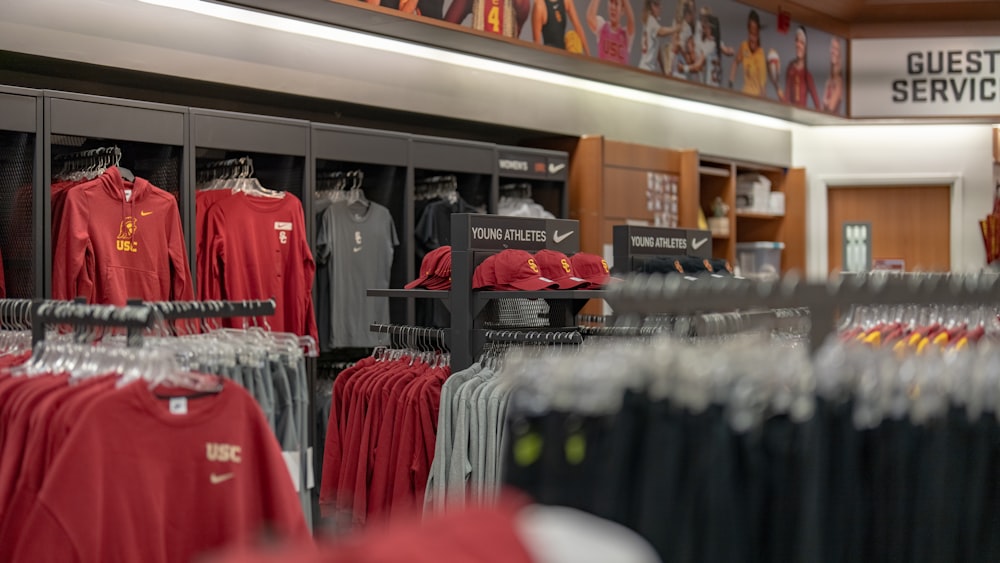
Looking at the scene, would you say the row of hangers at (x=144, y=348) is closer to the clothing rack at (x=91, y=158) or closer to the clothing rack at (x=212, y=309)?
the clothing rack at (x=212, y=309)

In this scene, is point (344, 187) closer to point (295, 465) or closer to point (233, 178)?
point (233, 178)

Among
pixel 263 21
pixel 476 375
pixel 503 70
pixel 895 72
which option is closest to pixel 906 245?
pixel 895 72

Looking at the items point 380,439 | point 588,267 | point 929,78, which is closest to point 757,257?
point 929,78

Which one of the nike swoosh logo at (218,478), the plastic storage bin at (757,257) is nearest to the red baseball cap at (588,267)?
the nike swoosh logo at (218,478)

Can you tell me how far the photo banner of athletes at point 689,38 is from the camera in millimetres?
6070

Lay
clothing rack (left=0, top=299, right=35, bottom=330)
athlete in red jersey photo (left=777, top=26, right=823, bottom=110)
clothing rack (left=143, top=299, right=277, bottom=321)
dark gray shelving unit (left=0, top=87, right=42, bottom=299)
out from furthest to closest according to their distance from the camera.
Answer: athlete in red jersey photo (left=777, top=26, right=823, bottom=110), dark gray shelving unit (left=0, top=87, right=42, bottom=299), clothing rack (left=0, top=299, right=35, bottom=330), clothing rack (left=143, top=299, right=277, bottom=321)

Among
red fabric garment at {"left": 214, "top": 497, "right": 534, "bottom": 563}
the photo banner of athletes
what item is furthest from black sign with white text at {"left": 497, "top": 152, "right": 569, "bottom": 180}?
red fabric garment at {"left": 214, "top": 497, "right": 534, "bottom": 563}

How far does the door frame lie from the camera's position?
9.45 metres

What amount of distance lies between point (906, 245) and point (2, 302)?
8.61m

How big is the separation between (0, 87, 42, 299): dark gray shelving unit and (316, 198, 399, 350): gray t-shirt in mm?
1518

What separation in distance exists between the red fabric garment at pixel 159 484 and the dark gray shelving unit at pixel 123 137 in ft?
8.64

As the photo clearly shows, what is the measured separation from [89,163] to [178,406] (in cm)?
302

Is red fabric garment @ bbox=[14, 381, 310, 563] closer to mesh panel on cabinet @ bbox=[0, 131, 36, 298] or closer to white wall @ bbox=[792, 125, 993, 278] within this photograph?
mesh panel on cabinet @ bbox=[0, 131, 36, 298]

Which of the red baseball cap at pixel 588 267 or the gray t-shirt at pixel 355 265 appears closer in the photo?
the red baseball cap at pixel 588 267
